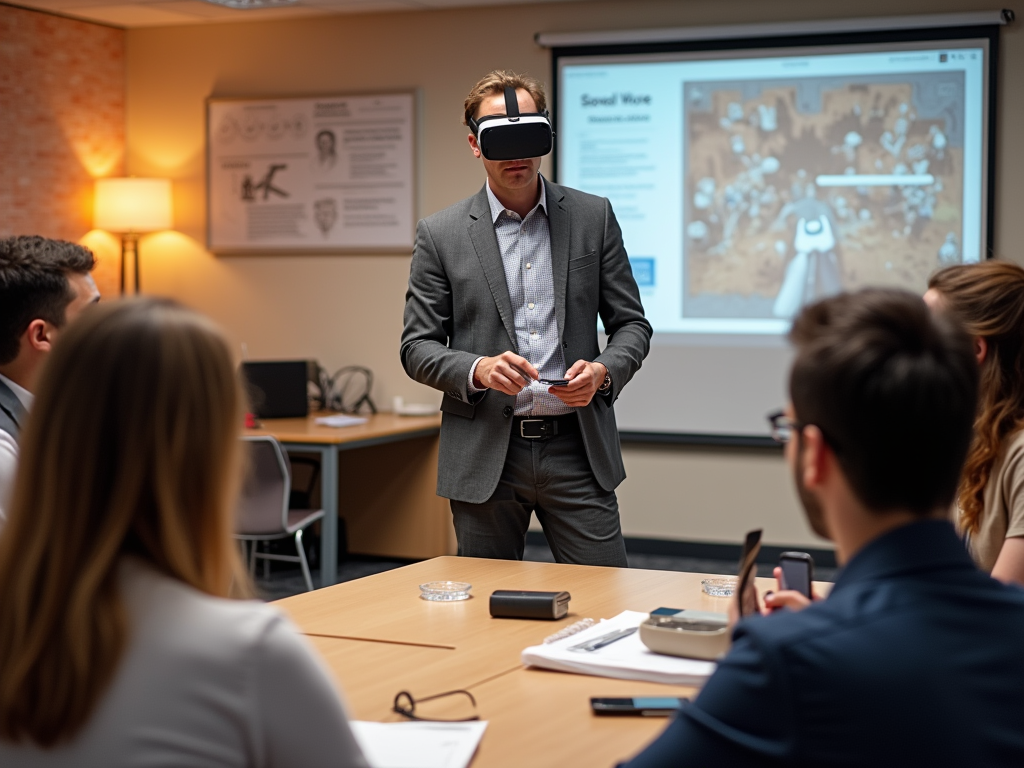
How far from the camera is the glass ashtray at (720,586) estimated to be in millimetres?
2213

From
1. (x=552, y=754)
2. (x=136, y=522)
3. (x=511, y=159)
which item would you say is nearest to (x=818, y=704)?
(x=552, y=754)

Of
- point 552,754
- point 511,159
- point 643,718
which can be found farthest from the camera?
point 511,159

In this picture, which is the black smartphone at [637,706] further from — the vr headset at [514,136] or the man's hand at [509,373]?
the vr headset at [514,136]

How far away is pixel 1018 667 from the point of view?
1.08 metres

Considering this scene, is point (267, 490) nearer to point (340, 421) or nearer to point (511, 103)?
point (340, 421)

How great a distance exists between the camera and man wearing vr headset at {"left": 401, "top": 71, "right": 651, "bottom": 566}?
284 cm

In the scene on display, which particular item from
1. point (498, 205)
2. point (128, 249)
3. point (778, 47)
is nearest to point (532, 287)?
point (498, 205)

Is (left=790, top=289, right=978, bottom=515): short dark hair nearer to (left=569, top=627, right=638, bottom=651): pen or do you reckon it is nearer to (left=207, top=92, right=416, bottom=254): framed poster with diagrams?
(left=569, top=627, right=638, bottom=651): pen

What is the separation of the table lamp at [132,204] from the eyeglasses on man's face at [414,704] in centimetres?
546

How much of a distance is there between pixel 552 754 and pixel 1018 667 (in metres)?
0.57

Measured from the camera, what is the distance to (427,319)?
298 cm

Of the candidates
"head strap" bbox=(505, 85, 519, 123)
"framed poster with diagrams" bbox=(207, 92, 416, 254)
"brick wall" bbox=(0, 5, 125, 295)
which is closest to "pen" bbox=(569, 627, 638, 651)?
"head strap" bbox=(505, 85, 519, 123)

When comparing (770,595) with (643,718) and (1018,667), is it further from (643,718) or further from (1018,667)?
(1018,667)

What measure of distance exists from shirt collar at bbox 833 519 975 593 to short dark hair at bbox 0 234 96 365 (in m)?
1.62
